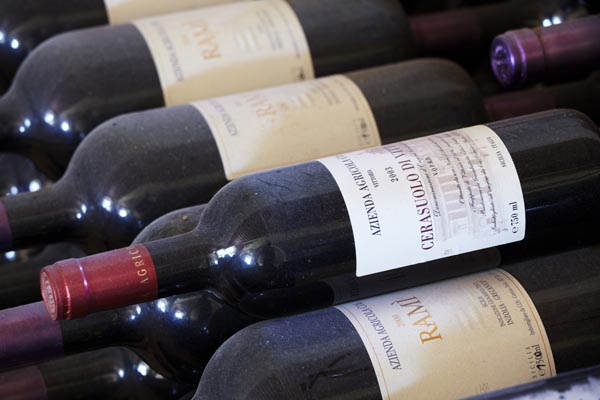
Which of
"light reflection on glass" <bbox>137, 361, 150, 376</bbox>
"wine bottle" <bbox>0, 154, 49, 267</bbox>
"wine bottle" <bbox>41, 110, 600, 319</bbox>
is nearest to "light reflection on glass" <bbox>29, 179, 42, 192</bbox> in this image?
"wine bottle" <bbox>0, 154, 49, 267</bbox>

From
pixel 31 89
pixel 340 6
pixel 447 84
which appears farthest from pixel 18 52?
pixel 447 84

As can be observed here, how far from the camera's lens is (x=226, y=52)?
1208 mm

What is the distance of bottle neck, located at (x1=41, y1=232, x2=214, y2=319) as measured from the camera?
84cm

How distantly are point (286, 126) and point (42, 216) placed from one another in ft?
0.82

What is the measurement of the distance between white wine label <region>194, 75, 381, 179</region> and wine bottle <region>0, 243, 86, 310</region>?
22cm

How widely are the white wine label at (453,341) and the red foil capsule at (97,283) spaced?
16cm

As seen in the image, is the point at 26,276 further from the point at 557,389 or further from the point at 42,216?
the point at 557,389

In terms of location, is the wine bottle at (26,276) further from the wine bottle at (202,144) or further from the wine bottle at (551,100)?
the wine bottle at (551,100)

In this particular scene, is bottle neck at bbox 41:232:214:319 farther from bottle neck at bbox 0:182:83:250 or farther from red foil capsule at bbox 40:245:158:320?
bottle neck at bbox 0:182:83:250

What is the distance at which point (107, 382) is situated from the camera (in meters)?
1.10

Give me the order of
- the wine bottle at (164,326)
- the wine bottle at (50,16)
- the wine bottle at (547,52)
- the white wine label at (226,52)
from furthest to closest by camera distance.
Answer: the wine bottle at (50,16) < the white wine label at (226,52) < the wine bottle at (547,52) < the wine bottle at (164,326)

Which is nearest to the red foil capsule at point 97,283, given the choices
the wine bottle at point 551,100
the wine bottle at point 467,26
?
the wine bottle at point 551,100

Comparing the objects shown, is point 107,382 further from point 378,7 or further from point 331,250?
point 378,7

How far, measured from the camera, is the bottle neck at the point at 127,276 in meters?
0.84
